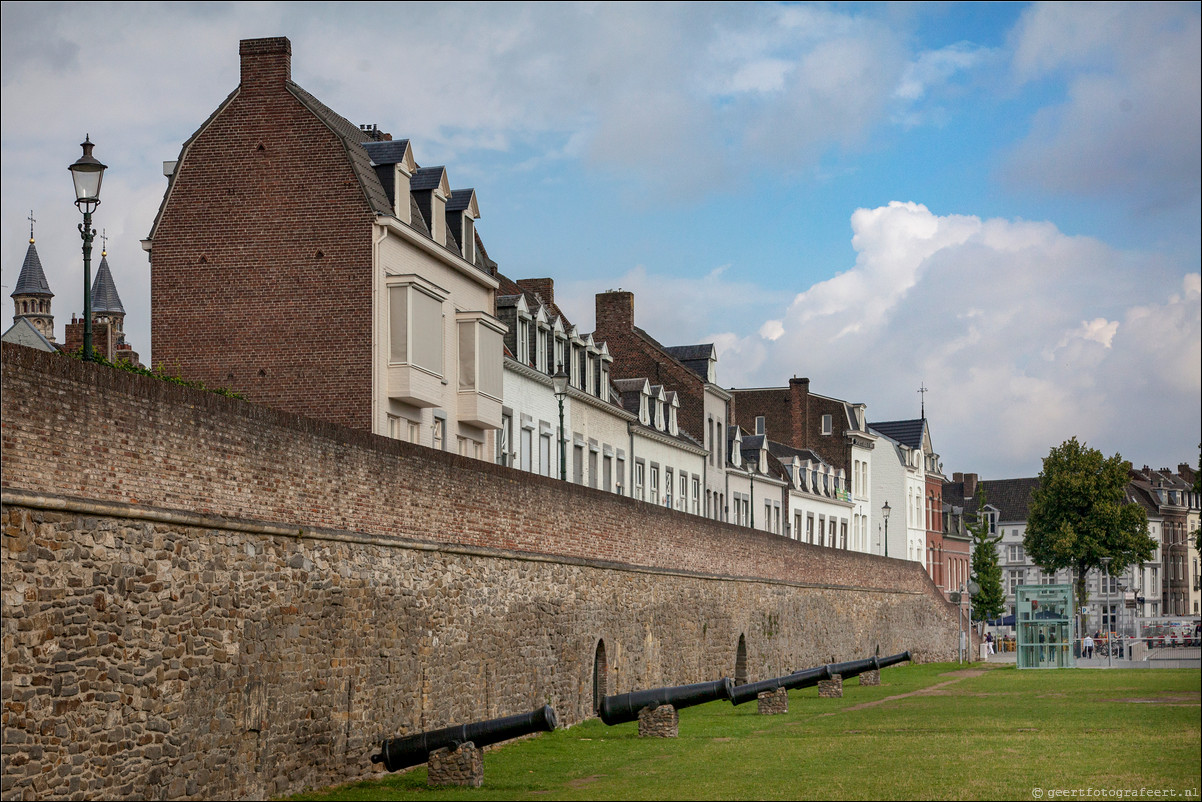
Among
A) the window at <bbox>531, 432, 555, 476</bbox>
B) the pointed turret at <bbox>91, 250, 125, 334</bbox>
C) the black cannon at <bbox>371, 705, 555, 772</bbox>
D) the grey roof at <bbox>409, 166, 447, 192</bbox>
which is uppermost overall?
the pointed turret at <bbox>91, 250, 125, 334</bbox>

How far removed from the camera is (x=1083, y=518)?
8588 centimetres

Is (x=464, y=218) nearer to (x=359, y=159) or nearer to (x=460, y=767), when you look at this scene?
(x=359, y=159)

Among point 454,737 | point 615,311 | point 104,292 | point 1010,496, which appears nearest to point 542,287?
point 615,311

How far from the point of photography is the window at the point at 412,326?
30.7 m

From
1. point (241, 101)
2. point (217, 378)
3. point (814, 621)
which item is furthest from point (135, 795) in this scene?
point (814, 621)

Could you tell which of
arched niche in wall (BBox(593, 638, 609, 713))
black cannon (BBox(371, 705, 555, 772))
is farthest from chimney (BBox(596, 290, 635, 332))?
black cannon (BBox(371, 705, 555, 772))

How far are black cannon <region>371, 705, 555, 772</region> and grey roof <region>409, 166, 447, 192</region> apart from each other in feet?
54.4

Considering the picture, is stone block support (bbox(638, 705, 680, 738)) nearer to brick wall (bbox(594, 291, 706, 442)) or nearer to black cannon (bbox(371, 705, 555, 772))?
black cannon (bbox(371, 705, 555, 772))

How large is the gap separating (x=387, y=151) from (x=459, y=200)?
414 cm

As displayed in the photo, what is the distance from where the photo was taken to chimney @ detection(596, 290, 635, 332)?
59.7m

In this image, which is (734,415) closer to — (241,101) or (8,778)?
(241,101)

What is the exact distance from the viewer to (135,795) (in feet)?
48.3

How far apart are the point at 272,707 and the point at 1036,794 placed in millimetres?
8525

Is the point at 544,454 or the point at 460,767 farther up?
the point at 544,454
